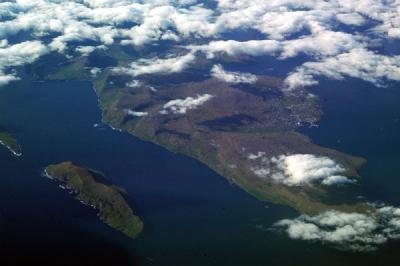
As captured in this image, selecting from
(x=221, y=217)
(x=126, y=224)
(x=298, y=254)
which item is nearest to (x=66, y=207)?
(x=126, y=224)

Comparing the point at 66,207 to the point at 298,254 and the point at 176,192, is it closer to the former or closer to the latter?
the point at 176,192

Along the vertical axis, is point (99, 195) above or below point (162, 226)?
above

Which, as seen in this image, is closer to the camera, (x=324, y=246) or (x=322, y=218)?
(x=324, y=246)

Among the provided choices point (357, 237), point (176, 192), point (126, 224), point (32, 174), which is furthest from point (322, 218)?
point (32, 174)

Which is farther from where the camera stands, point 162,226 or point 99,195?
point 99,195

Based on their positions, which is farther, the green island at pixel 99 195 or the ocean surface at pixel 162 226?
the green island at pixel 99 195

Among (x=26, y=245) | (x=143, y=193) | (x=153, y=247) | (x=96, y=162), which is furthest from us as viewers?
(x=96, y=162)

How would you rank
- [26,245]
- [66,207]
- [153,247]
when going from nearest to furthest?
[26,245] → [153,247] → [66,207]

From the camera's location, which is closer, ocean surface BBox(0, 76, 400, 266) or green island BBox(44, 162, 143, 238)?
ocean surface BBox(0, 76, 400, 266)
